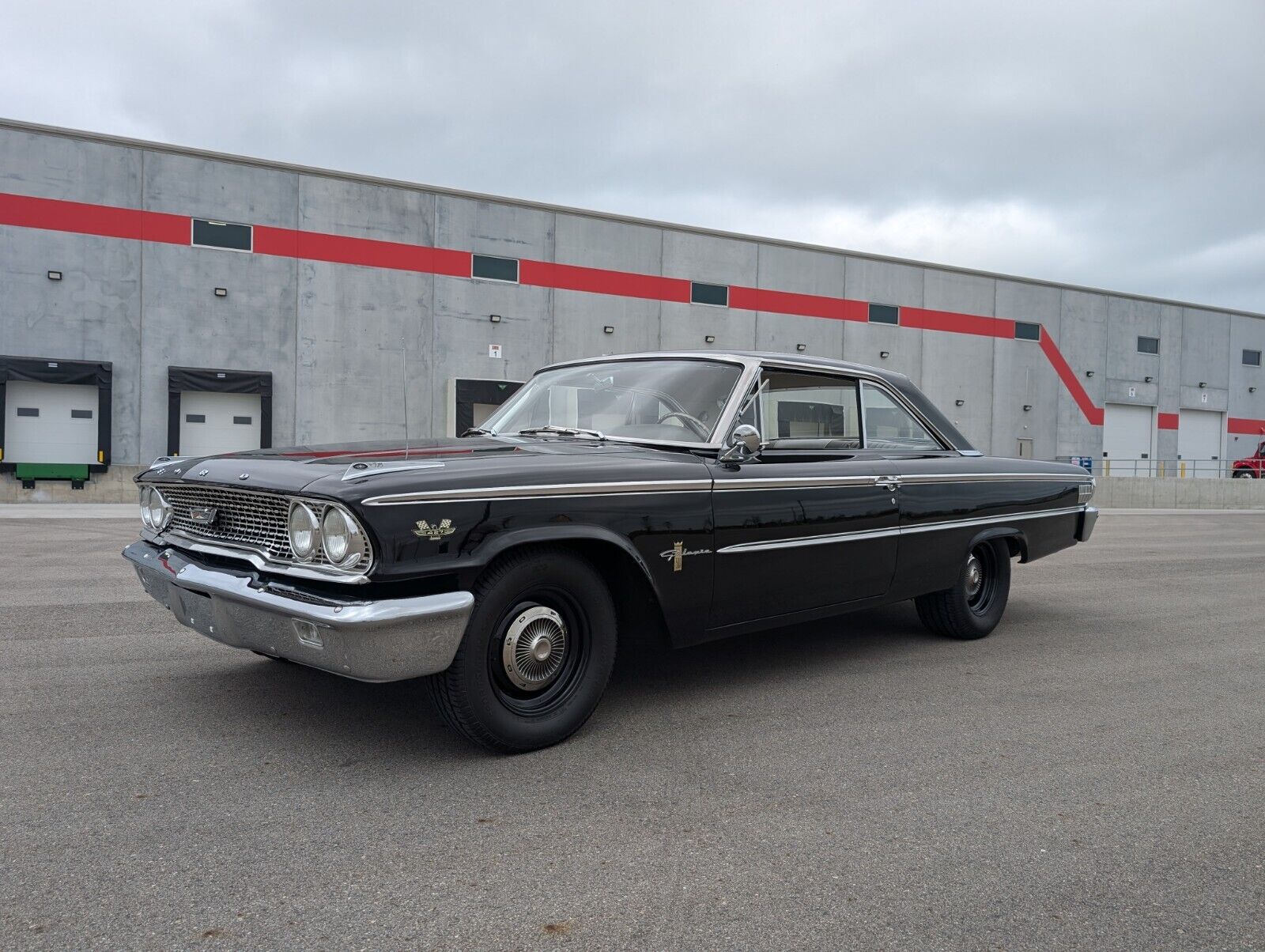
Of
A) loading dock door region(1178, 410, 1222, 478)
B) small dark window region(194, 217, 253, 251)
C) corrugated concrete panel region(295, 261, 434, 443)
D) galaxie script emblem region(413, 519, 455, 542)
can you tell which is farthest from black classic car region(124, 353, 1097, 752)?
loading dock door region(1178, 410, 1222, 478)

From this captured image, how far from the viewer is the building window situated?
2102 centimetres

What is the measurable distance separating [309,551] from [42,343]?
18.5m

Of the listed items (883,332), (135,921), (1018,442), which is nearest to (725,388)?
(135,921)

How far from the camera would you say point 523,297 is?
21516 millimetres

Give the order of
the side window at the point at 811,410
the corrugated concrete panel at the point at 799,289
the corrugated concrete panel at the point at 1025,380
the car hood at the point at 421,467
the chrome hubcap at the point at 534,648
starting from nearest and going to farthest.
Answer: the car hood at the point at 421,467 → the chrome hubcap at the point at 534,648 → the side window at the point at 811,410 → the corrugated concrete panel at the point at 799,289 → the corrugated concrete panel at the point at 1025,380

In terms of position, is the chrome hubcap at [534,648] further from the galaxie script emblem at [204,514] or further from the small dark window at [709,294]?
the small dark window at [709,294]

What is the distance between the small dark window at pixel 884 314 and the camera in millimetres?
26250

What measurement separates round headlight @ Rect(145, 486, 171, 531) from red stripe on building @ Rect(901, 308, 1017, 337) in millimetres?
25351

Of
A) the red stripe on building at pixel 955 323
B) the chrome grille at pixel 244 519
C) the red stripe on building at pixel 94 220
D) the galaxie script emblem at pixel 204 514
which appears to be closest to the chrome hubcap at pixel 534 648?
the chrome grille at pixel 244 519

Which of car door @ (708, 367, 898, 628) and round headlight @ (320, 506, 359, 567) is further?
car door @ (708, 367, 898, 628)

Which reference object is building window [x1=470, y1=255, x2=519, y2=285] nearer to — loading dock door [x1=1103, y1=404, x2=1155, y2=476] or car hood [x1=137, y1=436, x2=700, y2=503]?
car hood [x1=137, y1=436, x2=700, y2=503]

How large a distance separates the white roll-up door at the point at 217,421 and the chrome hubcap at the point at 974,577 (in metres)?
16.9

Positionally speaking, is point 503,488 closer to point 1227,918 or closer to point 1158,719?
point 1227,918

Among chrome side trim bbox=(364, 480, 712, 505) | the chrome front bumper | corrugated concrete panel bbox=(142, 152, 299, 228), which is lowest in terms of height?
the chrome front bumper
